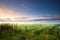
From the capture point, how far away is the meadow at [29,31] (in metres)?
2.10

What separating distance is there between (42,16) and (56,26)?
0.25 metres

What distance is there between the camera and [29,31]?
213 cm

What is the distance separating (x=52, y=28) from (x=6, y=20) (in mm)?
691

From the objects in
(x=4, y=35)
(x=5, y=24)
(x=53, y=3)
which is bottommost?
(x=4, y=35)

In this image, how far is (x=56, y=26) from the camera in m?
2.12

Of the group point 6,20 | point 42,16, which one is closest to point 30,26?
point 42,16

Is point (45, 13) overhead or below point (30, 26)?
overhead

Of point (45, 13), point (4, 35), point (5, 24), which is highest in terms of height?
point (45, 13)

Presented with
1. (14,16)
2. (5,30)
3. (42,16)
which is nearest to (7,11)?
(14,16)

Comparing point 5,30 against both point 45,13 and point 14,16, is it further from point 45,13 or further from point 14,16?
point 45,13

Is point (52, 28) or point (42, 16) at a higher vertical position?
point (42, 16)

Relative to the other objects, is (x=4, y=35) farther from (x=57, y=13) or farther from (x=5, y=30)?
(x=57, y=13)

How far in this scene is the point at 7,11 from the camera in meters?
2.20

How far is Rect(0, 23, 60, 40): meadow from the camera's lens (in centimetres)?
210
